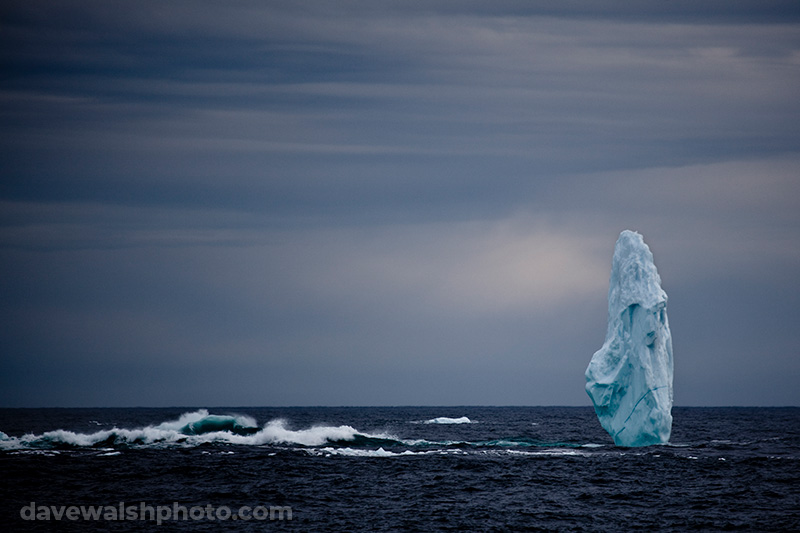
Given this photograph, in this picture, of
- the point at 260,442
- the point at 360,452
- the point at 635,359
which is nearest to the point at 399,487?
the point at 360,452

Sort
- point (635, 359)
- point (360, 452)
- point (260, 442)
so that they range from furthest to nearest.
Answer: point (260, 442) < point (360, 452) < point (635, 359)

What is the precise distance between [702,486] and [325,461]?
1934cm

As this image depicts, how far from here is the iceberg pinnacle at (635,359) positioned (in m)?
45.6

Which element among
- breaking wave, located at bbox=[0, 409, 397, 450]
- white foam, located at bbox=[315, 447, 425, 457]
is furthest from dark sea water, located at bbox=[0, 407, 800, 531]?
breaking wave, located at bbox=[0, 409, 397, 450]

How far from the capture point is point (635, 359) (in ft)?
151

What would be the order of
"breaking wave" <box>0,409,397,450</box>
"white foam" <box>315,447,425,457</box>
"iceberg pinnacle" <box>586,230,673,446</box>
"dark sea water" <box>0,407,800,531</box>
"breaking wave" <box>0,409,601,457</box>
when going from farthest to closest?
"breaking wave" <box>0,409,397,450</box>
"breaking wave" <box>0,409,601,457</box>
"iceberg pinnacle" <box>586,230,673,446</box>
"white foam" <box>315,447,425,457</box>
"dark sea water" <box>0,407,800,531</box>

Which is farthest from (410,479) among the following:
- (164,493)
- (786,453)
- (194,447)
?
(786,453)

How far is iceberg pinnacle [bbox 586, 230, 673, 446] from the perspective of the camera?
149 ft

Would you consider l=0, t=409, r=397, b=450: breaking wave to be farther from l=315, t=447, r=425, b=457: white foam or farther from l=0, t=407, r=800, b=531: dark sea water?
l=315, t=447, r=425, b=457: white foam

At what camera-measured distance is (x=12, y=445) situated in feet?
159

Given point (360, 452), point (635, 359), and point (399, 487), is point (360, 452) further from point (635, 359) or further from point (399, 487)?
point (635, 359)

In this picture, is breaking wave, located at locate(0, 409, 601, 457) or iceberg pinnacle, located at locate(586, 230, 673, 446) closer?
iceberg pinnacle, located at locate(586, 230, 673, 446)

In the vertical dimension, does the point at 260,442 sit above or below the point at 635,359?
below

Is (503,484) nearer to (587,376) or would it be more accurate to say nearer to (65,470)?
(587,376)
